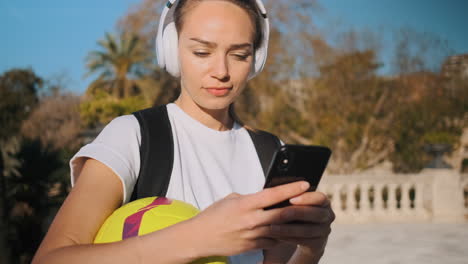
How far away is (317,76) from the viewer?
14.4 m

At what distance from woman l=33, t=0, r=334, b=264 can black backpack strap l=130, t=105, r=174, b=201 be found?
0.03 m

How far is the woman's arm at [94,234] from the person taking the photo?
1.07 m

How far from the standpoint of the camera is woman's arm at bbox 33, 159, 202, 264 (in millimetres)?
1071

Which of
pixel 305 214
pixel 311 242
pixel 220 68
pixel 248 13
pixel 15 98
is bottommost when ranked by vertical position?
pixel 15 98

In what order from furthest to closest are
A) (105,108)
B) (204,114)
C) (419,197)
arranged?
1. (105,108)
2. (419,197)
3. (204,114)

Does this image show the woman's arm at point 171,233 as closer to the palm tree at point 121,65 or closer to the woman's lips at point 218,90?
the woman's lips at point 218,90

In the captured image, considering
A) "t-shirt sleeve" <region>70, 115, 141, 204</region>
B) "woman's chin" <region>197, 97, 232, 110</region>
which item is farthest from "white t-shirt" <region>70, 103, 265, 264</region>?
"woman's chin" <region>197, 97, 232, 110</region>

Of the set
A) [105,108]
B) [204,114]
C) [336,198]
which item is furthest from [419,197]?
[105,108]

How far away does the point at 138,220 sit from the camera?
48.2 inches

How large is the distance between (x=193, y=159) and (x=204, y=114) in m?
0.22

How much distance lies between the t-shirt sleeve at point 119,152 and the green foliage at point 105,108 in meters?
23.2

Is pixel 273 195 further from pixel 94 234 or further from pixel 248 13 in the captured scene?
pixel 248 13

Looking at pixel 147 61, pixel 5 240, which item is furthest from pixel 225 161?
pixel 147 61

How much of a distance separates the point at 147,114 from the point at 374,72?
1327 centimetres
